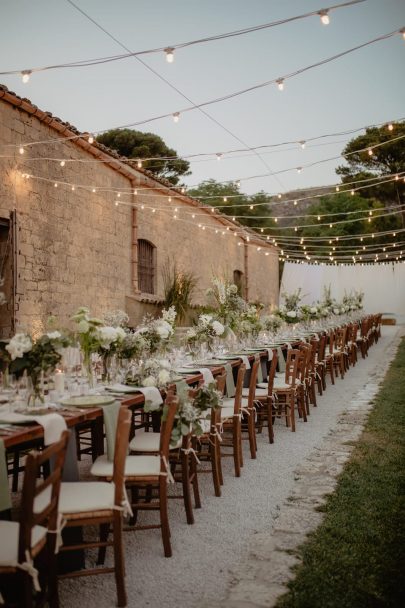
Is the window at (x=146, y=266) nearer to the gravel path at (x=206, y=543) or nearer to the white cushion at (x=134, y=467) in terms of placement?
the gravel path at (x=206, y=543)

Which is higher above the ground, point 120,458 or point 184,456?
point 120,458

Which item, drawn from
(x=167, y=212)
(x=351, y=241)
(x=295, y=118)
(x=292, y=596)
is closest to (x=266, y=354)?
(x=292, y=596)

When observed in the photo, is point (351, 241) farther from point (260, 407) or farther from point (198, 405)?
point (198, 405)

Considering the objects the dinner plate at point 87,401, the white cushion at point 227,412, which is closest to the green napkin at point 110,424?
the dinner plate at point 87,401

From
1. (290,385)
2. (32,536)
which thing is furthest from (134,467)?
(290,385)

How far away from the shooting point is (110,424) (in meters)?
2.99

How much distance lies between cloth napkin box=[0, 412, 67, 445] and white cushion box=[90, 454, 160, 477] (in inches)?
12.4

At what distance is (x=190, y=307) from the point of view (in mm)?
12336

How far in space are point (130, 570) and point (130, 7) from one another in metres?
6.20

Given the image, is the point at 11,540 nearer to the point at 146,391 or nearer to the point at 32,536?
the point at 32,536

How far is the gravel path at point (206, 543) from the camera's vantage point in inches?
92.6

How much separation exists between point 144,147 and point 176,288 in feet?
38.3

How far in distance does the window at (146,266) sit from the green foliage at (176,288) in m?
0.38

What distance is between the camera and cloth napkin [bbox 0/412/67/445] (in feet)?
8.46
